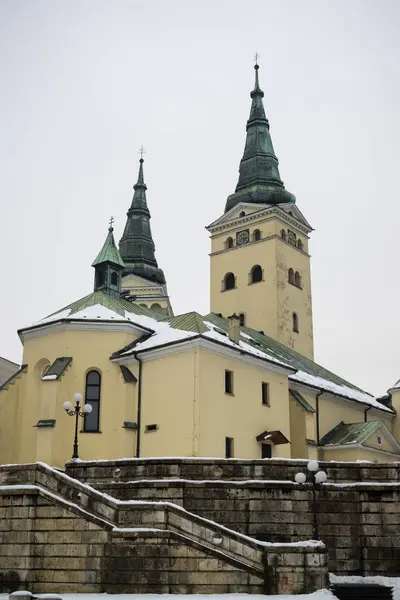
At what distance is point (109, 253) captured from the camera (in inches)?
1905

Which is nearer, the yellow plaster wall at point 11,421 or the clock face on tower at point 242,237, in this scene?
the yellow plaster wall at point 11,421

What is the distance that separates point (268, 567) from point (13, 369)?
142 feet

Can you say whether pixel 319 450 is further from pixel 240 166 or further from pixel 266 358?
pixel 240 166

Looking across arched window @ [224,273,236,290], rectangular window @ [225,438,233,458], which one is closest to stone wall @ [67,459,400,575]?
rectangular window @ [225,438,233,458]

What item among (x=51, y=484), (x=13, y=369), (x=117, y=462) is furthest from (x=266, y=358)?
(x=13, y=369)

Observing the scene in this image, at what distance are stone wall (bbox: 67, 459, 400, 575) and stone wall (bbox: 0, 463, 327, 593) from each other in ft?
10.6

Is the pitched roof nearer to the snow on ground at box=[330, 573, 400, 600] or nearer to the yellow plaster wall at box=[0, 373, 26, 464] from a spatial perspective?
the yellow plaster wall at box=[0, 373, 26, 464]

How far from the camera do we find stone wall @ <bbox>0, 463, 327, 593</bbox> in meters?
18.4

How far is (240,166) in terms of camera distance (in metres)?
73.8

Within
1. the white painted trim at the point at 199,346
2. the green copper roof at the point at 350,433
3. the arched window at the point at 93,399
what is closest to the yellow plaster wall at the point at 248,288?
the green copper roof at the point at 350,433

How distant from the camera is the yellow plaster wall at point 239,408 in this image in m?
36.3

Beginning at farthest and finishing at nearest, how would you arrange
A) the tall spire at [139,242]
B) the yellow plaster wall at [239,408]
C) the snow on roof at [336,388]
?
1. the tall spire at [139,242]
2. the snow on roof at [336,388]
3. the yellow plaster wall at [239,408]

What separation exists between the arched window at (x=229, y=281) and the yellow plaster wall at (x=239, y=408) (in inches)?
1081

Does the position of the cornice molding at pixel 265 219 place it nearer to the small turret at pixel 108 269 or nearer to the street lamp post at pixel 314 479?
the small turret at pixel 108 269
